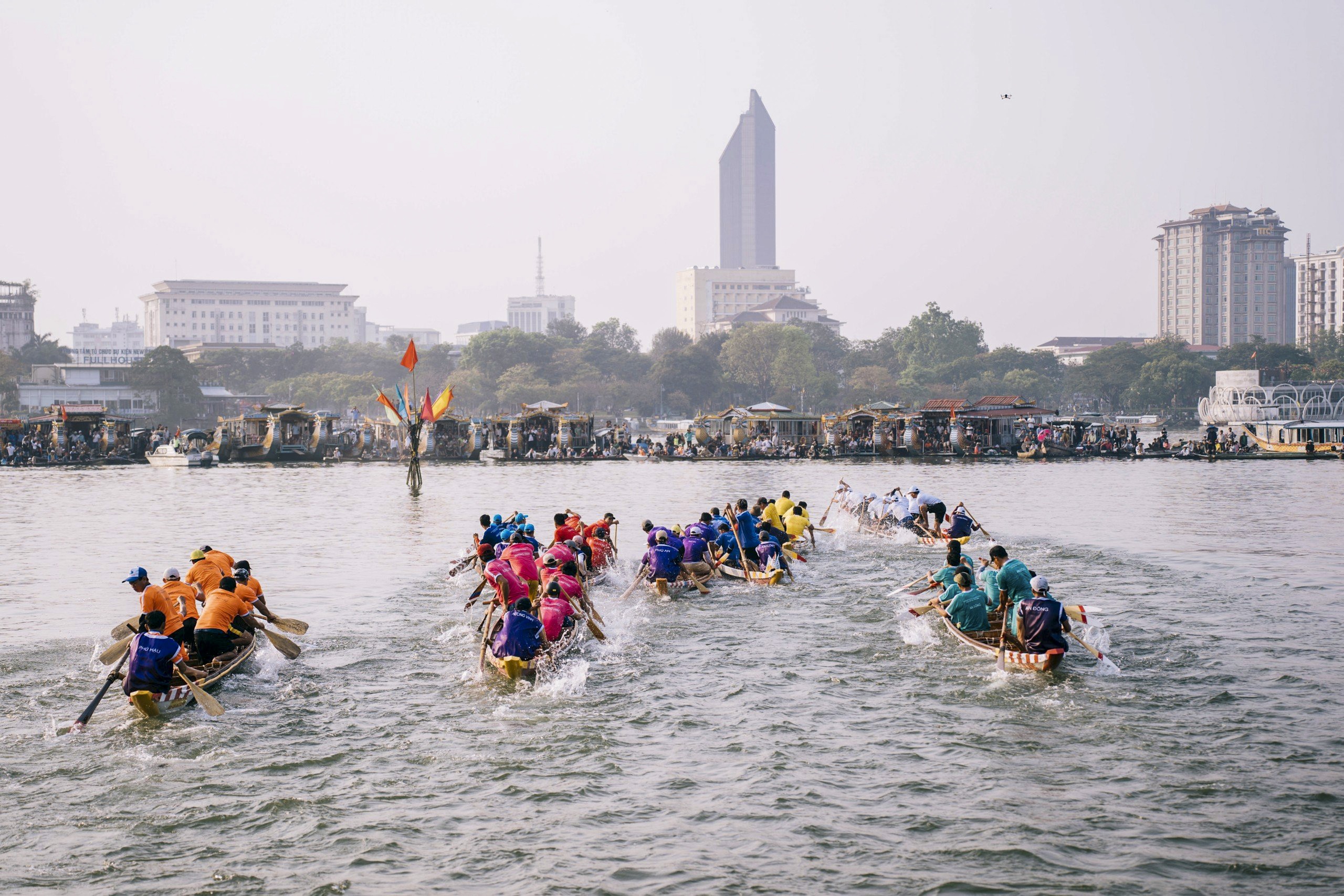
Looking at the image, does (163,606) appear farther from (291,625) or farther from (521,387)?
(521,387)

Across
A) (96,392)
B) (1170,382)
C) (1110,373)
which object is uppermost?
(1110,373)

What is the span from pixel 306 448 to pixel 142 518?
33.8 metres

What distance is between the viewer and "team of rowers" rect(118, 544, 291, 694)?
1264 cm

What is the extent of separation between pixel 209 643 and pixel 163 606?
762mm

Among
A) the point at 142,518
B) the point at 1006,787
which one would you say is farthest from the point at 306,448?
the point at 1006,787

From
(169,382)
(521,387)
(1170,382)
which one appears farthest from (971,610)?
(1170,382)

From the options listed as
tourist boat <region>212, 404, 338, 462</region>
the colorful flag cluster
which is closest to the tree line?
tourist boat <region>212, 404, 338, 462</region>

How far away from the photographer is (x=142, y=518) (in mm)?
35406

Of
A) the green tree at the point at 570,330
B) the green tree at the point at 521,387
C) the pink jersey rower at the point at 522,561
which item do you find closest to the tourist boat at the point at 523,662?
the pink jersey rower at the point at 522,561

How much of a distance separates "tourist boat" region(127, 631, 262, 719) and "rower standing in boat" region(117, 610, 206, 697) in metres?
0.07

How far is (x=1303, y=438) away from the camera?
68.9m

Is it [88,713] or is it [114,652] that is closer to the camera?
[88,713]

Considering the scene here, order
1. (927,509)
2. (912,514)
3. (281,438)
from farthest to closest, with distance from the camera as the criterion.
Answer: (281,438)
(912,514)
(927,509)

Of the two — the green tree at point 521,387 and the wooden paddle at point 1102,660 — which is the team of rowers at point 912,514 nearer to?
the wooden paddle at point 1102,660
